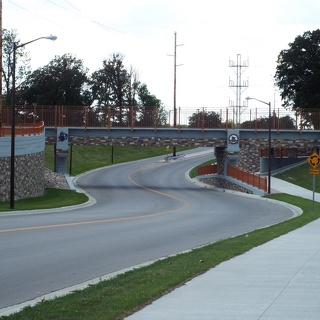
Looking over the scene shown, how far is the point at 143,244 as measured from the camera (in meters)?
21.3

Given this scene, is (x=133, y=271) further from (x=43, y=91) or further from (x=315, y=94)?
(x=43, y=91)

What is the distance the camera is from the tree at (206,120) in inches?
2566

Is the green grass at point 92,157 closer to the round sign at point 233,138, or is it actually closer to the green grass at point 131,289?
the round sign at point 233,138

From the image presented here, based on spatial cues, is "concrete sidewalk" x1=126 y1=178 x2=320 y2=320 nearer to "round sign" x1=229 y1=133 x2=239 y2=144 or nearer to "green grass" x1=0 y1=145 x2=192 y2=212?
"green grass" x1=0 y1=145 x2=192 y2=212

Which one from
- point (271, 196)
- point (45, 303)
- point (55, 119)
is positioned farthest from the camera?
point (55, 119)

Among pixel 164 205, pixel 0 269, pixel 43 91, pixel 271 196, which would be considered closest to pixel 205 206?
pixel 164 205

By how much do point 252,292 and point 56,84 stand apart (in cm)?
9813

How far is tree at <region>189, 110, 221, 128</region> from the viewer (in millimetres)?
65188

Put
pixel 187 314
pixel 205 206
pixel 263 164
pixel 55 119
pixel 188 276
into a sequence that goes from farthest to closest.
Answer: pixel 263 164, pixel 55 119, pixel 205 206, pixel 188 276, pixel 187 314

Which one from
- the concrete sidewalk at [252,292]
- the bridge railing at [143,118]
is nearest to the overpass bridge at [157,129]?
the bridge railing at [143,118]

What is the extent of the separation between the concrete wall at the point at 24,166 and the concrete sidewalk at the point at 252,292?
24630 mm

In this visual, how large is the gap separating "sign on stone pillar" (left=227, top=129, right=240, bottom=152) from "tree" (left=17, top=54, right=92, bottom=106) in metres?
46.8

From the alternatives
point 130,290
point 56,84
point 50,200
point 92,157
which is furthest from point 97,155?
point 130,290

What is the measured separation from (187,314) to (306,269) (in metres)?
5.33
